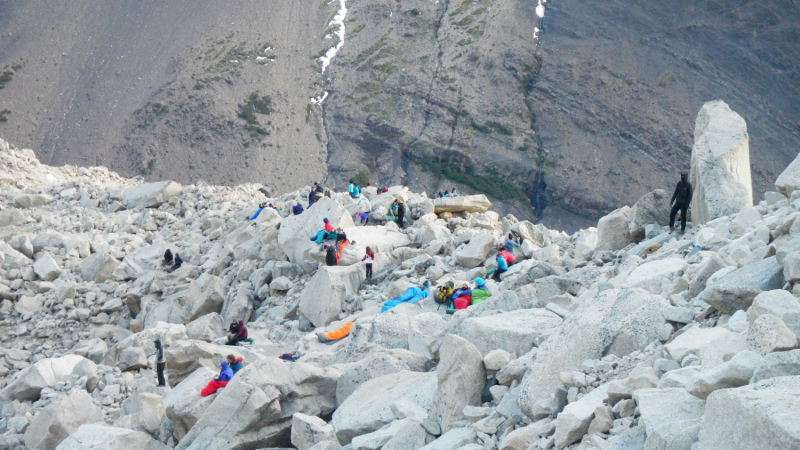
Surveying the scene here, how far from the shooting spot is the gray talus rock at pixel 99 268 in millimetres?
20656

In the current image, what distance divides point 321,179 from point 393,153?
6.70m

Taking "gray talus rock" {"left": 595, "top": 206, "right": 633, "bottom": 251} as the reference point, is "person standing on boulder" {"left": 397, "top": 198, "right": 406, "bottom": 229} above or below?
below

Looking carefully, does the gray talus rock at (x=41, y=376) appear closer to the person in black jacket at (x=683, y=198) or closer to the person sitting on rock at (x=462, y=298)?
the person sitting on rock at (x=462, y=298)

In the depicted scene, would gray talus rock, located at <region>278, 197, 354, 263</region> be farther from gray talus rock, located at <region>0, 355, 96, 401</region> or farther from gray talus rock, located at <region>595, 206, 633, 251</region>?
gray talus rock, located at <region>595, 206, 633, 251</region>

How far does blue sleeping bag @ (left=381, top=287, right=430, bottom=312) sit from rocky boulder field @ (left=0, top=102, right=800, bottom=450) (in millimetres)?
489

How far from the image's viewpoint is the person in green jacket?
13469 millimetres

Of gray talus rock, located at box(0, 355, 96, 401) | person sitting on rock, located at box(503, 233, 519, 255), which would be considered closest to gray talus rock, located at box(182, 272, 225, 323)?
gray talus rock, located at box(0, 355, 96, 401)

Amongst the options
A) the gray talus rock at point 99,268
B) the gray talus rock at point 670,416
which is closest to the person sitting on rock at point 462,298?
the gray talus rock at point 670,416

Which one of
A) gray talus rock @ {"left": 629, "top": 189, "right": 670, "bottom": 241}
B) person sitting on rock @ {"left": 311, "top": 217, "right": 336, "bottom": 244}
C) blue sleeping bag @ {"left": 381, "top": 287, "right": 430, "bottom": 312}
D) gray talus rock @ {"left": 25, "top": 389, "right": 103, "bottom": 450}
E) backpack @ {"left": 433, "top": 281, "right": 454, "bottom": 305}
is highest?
gray talus rock @ {"left": 629, "top": 189, "right": 670, "bottom": 241}

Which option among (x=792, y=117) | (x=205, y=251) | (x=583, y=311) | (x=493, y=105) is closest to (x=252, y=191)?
(x=205, y=251)

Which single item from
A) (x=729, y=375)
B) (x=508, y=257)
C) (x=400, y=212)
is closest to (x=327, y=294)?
(x=508, y=257)

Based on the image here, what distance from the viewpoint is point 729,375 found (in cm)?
475

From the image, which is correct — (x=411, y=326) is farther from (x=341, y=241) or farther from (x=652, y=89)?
(x=652, y=89)

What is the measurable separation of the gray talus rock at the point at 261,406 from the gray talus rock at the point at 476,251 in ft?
24.3
